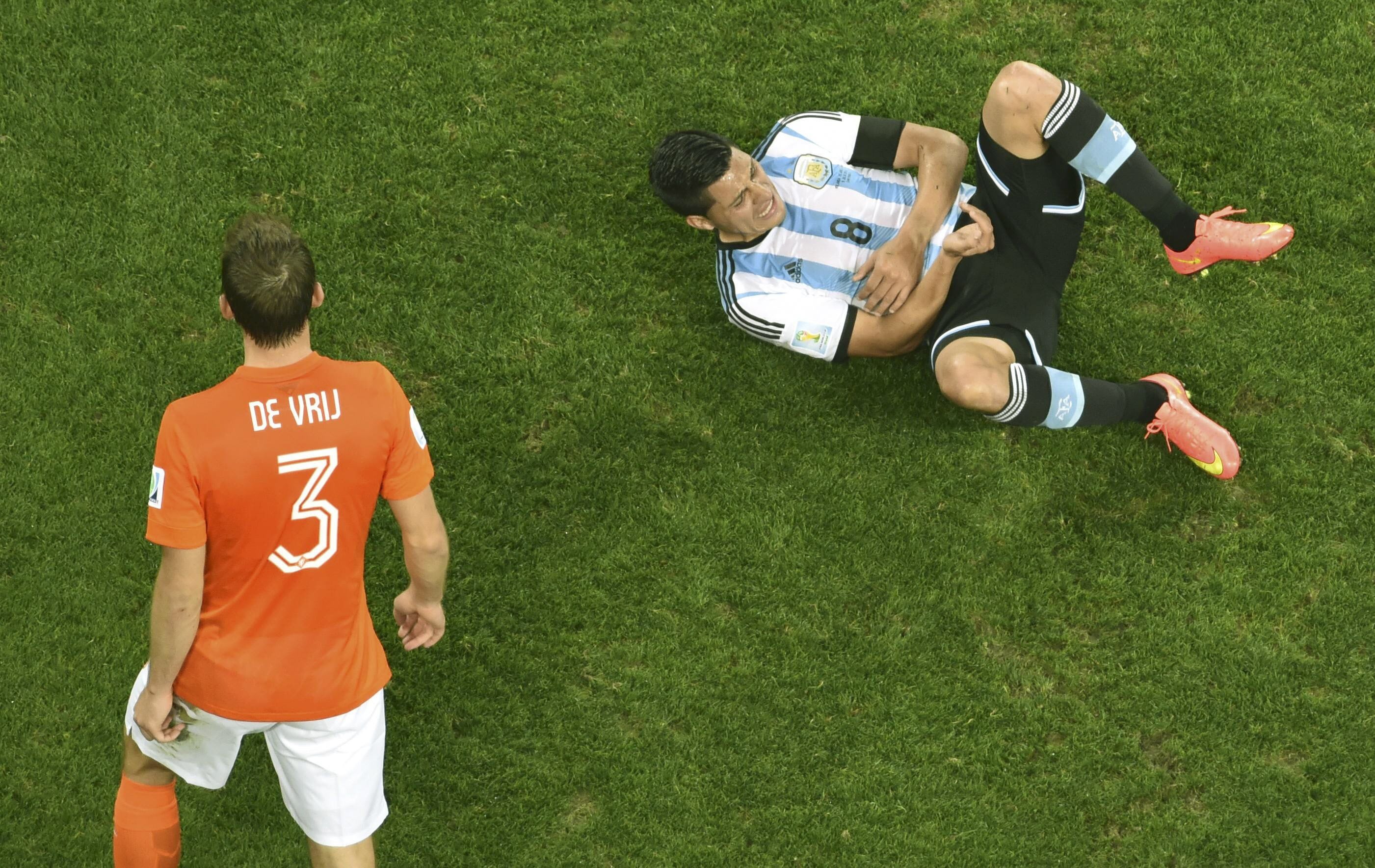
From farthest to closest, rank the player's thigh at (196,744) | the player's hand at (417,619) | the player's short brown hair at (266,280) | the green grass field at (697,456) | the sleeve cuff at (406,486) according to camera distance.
→ the green grass field at (697,456) → the player's hand at (417,619) → the player's thigh at (196,744) → the sleeve cuff at (406,486) → the player's short brown hair at (266,280)

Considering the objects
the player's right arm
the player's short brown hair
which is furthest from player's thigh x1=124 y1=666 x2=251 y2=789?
the player's right arm

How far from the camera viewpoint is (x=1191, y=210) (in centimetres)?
461

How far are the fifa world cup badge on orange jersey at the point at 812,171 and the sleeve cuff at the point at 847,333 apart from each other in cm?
55

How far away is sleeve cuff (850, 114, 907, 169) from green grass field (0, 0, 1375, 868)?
0.65m

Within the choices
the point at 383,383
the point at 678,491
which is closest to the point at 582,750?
the point at 678,491

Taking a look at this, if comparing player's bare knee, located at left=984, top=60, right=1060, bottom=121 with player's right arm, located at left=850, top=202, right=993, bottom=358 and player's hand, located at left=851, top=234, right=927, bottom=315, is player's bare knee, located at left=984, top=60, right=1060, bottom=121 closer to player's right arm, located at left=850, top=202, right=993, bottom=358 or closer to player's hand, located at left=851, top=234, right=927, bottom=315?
player's right arm, located at left=850, top=202, right=993, bottom=358

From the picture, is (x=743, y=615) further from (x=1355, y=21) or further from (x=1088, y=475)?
(x=1355, y=21)

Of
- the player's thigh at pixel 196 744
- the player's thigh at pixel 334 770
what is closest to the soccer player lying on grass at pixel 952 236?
the player's thigh at pixel 334 770

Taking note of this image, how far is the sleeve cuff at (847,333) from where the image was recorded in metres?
4.59

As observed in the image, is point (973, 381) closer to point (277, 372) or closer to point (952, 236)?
point (952, 236)

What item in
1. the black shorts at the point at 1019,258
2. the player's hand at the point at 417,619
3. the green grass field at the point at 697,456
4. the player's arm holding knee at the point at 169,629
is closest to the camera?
the player's arm holding knee at the point at 169,629

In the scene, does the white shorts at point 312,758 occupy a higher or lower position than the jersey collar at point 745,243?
lower

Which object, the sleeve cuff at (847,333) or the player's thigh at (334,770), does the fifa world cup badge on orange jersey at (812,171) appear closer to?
the sleeve cuff at (847,333)

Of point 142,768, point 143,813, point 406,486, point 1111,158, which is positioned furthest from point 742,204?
point 143,813
